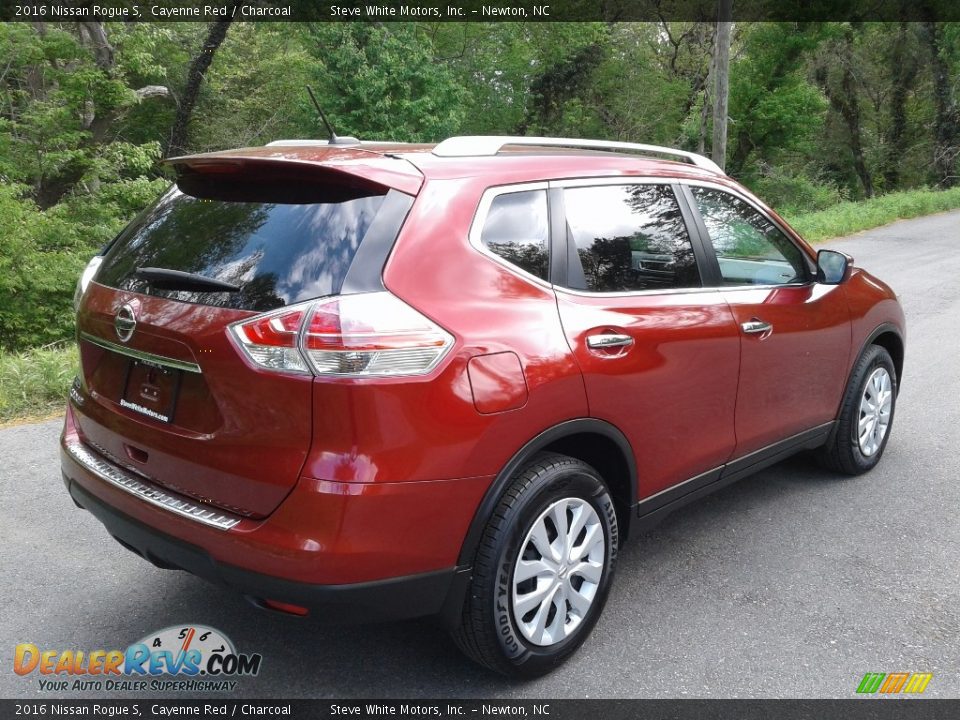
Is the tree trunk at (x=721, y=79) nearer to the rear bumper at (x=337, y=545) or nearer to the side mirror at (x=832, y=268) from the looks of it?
the side mirror at (x=832, y=268)

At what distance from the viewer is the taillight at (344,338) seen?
2.30 m

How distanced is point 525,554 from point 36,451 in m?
3.61

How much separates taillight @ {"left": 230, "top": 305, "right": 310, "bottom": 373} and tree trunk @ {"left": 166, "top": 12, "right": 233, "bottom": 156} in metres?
22.9

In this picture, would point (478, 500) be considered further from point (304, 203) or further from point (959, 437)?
point (959, 437)

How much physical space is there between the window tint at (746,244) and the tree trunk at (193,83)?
2190 cm

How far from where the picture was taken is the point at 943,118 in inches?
1185

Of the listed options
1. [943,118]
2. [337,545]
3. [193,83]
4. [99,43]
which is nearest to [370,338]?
[337,545]

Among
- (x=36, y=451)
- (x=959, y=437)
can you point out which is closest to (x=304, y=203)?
(x=36, y=451)

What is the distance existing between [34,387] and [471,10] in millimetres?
31398

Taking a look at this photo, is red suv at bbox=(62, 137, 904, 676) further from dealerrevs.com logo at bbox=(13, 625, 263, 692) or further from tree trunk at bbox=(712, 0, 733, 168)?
tree trunk at bbox=(712, 0, 733, 168)

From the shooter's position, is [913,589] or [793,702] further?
[913,589]

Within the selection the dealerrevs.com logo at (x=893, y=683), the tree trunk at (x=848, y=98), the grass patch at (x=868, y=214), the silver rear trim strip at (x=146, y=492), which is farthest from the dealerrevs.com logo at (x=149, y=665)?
the tree trunk at (x=848, y=98)

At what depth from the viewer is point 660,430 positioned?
322cm

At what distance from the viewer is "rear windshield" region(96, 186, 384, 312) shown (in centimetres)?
242
